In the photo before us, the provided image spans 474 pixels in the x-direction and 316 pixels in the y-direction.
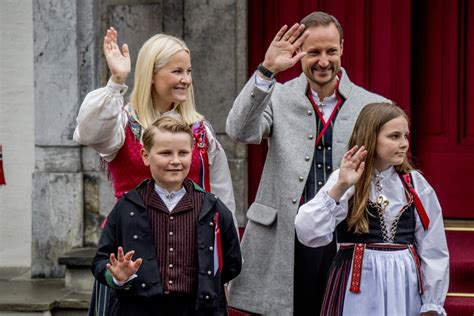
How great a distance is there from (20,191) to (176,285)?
352 cm

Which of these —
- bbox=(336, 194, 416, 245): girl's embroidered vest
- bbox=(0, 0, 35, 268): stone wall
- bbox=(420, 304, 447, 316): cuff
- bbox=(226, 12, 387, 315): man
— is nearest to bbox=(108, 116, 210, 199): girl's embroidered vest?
bbox=(226, 12, 387, 315): man

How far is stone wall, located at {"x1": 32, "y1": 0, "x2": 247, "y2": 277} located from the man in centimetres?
227

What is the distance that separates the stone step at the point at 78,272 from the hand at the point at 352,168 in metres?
2.67

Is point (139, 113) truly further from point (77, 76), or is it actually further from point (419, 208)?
point (77, 76)

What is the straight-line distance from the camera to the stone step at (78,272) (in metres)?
6.02

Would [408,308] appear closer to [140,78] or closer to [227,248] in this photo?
[227,248]

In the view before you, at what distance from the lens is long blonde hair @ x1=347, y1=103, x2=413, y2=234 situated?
12.6ft

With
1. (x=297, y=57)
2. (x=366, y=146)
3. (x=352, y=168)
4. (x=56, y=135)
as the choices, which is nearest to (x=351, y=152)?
(x=352, y=168)

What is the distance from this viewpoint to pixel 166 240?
3707 mm

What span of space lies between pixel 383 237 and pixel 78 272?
2.67m

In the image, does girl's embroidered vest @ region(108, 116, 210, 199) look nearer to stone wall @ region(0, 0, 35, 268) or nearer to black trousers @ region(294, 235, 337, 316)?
black trousers @ region(294, 235, 337, 316)

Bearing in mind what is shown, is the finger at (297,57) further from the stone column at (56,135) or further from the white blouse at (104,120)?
the stone column at (56,135)

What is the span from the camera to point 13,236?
6.98m

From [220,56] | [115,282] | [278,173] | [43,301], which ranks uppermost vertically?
[220,56]
